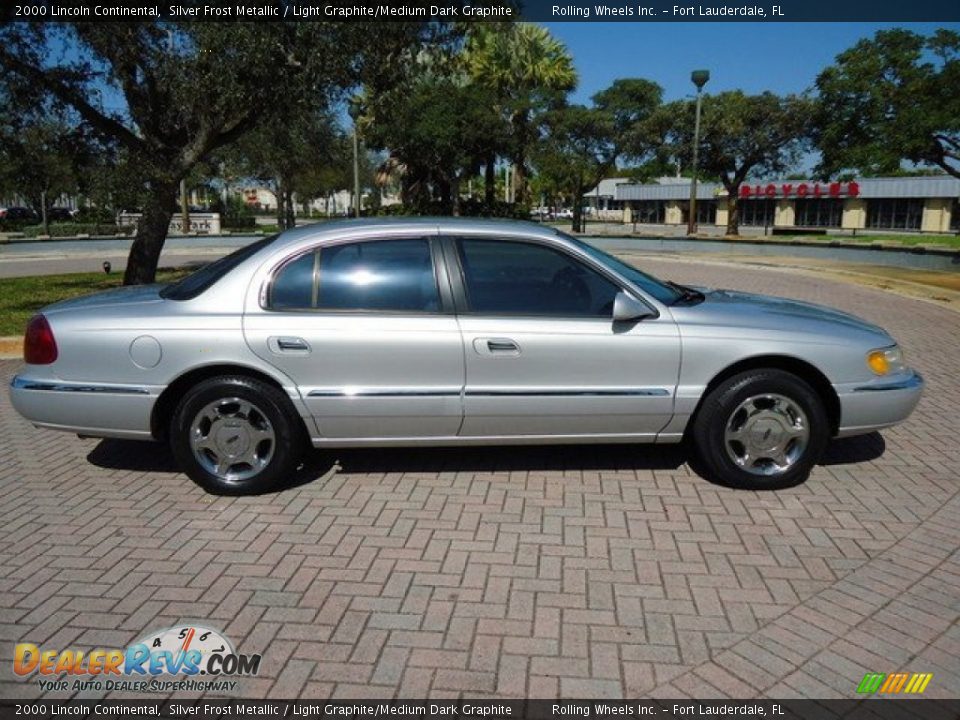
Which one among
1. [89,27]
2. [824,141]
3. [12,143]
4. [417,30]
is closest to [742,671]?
[89,27]

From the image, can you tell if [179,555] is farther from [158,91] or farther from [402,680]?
[158,91]

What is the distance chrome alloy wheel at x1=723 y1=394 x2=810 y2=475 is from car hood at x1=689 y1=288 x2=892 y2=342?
451 millimetres

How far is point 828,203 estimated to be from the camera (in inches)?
2297

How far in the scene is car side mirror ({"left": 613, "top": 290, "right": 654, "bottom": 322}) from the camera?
4137 millimetres

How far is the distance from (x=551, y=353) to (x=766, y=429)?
1.39 meters

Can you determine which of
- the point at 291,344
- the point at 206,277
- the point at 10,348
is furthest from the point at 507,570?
the point at 10,348

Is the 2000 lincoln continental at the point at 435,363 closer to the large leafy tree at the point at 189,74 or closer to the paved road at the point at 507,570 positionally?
the paved road at the point at 507,570

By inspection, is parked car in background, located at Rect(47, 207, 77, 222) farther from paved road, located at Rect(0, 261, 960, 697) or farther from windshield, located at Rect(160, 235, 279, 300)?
windshield, located at Rect(160, 235, 279, 300)

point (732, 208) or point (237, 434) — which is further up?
point (732, 208)

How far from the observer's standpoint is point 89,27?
33.3ft

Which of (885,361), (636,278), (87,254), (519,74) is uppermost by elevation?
(519,74)

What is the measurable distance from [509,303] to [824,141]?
65.0 feet

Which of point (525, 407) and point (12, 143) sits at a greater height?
point (12, 143)

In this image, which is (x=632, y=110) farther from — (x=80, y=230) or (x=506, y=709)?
(x=506, y=709)
